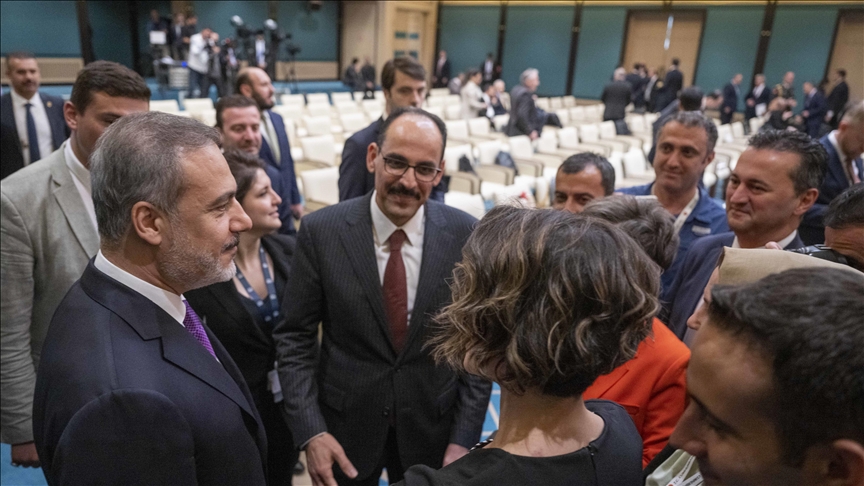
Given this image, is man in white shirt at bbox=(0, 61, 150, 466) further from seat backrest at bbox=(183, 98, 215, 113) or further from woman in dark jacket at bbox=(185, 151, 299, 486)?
seat backrest at bbox=(183, 98, 215, 113)

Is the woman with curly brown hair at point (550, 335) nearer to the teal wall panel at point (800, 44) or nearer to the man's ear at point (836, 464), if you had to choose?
the man's ear at point (836, 464)

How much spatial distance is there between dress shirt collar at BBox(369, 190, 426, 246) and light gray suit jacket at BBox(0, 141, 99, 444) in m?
0.98

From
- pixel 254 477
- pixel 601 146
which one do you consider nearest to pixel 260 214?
pixel 254 477

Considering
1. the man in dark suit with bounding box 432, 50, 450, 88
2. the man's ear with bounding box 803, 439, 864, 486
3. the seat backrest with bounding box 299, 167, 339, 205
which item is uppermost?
the man in dark suit with bounding box 432, 50, 450, 88

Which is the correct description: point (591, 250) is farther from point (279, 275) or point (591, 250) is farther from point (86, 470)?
point (279, 275)

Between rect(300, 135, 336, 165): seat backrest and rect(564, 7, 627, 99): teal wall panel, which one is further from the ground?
rect(564, 7, 627, 99): teal wall panel

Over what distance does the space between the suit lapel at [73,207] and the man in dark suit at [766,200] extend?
6.60ft

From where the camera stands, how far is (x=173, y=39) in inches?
544

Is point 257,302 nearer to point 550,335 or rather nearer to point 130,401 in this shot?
point 130,401

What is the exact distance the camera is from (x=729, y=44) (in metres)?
15.7

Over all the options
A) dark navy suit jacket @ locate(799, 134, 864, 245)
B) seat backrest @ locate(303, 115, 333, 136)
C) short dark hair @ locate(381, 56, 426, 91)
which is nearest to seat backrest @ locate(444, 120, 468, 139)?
seat backrest @ locate(303, 115, 333, 136)

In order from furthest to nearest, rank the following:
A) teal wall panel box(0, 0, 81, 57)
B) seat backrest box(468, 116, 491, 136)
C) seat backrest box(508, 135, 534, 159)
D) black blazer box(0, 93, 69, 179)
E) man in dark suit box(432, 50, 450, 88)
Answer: man in dark suit box(432, 50, 450, 88)
teal wall panel box(0, 0, 81, 57)
seat backrest box(468, 116, 491, 136)
seat backrest box(508, 135, 534, 159)
black blazer box(0, 93, 69, 179)

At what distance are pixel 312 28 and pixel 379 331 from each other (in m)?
18.4

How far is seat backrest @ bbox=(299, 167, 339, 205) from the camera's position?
4984mm
